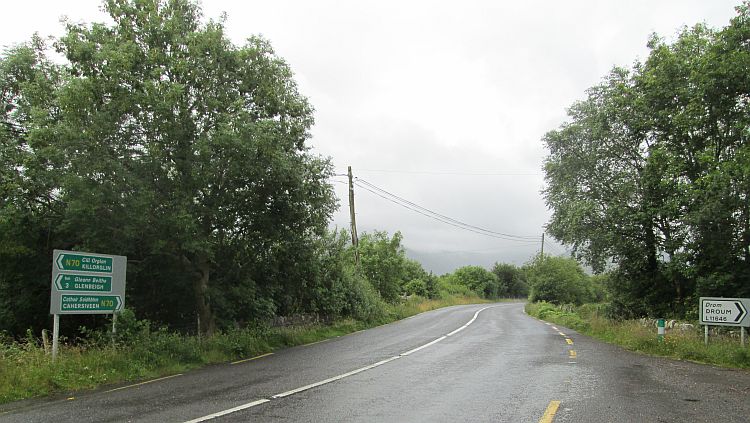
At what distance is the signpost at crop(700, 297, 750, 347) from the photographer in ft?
42.7

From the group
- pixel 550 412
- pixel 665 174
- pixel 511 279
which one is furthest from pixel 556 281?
pixel 550 412

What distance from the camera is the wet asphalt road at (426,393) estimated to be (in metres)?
6.87

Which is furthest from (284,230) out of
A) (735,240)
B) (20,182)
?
(735,240)

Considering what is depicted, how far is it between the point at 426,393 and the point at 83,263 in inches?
316

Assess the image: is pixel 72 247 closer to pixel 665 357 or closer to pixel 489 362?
pixel 489 362

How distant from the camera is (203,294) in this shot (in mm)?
15289

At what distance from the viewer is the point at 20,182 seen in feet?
46.2

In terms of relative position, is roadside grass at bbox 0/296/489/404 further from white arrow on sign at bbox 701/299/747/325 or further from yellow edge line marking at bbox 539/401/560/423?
white arrow on sign at bbox 701/299/747/325

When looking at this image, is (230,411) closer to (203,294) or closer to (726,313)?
(203,294)

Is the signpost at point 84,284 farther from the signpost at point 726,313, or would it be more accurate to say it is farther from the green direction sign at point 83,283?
the signpost at point 726,313

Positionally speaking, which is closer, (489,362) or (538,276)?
(489,362)

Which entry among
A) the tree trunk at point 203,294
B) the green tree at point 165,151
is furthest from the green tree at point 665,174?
the tree trunk at point 203,294

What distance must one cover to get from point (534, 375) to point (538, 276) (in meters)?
47.6

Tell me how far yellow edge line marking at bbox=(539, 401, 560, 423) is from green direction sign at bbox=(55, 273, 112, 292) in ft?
31.8
